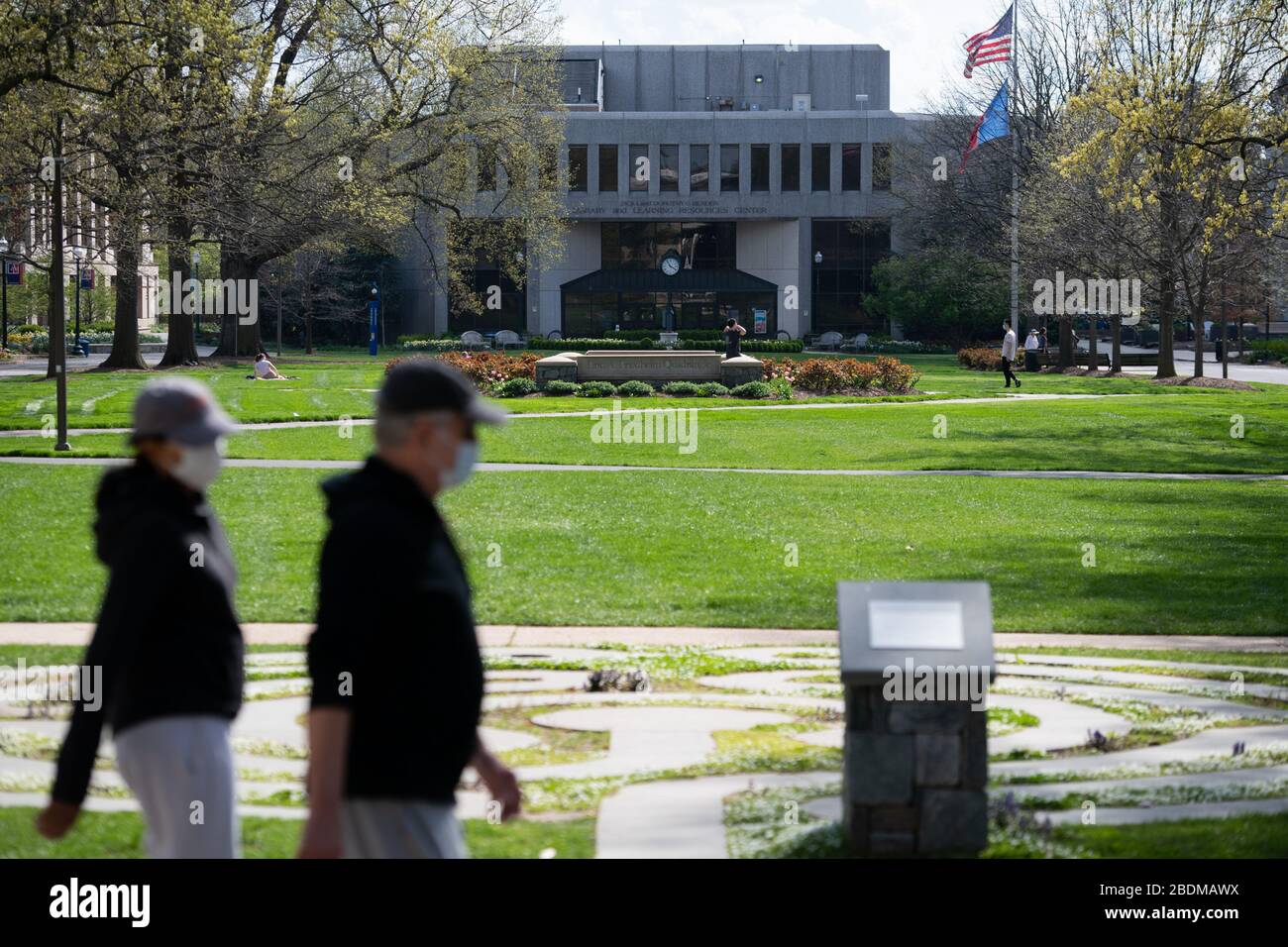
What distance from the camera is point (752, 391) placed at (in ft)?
122

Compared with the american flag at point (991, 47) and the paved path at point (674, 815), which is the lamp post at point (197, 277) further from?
the paved path at point (674, 815)

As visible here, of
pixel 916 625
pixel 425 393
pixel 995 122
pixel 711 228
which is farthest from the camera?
pixel 711 228

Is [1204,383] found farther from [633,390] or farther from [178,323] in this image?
[178,323]

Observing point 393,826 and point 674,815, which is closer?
point 393,826

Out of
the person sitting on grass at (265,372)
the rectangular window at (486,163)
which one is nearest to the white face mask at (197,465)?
the person sitting on grass at (265,372)

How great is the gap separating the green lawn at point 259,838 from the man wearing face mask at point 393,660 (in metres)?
2.00

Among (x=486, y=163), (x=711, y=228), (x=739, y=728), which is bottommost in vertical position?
(x=739, y=728)

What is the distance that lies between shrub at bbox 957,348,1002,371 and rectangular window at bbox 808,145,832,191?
25894 mm

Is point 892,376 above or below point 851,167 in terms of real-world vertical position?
below

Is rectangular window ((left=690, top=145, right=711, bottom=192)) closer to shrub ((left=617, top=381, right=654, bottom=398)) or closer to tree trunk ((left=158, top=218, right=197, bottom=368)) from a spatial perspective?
tree trunk ((left=158, top=218, right=197, bottom=368))

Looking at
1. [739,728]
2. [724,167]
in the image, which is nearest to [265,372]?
[739,728]

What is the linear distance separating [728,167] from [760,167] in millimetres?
1708

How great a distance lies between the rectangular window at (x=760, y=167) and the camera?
83.3 m
